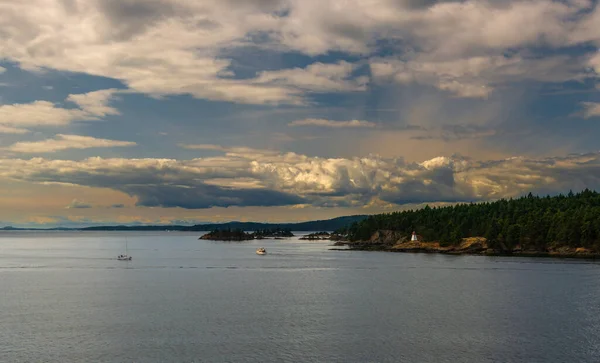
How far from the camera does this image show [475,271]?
140 m

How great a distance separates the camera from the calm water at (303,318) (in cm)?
5412

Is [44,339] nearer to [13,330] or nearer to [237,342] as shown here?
[13,330]

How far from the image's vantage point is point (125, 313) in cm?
7644

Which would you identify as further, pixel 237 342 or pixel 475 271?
pixel 475 271

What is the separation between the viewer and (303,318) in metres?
72.1

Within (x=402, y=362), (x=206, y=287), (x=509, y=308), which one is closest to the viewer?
(x=402, y=362)

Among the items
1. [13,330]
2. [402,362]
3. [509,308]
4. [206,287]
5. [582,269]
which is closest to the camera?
[402,362]

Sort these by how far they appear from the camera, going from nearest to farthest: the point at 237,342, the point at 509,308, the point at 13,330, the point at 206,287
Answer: the point at 237,342, the point at 13,330, the point at 509,308, the point at 206,287

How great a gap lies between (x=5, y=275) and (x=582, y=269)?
13749 cm

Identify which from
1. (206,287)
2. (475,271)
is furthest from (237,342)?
(475,271)

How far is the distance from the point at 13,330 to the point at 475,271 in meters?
106

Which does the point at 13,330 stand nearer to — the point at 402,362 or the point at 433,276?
the point at 402,362

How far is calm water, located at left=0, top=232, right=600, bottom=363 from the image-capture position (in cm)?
5412

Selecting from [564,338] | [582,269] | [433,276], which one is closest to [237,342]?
[564,338]
